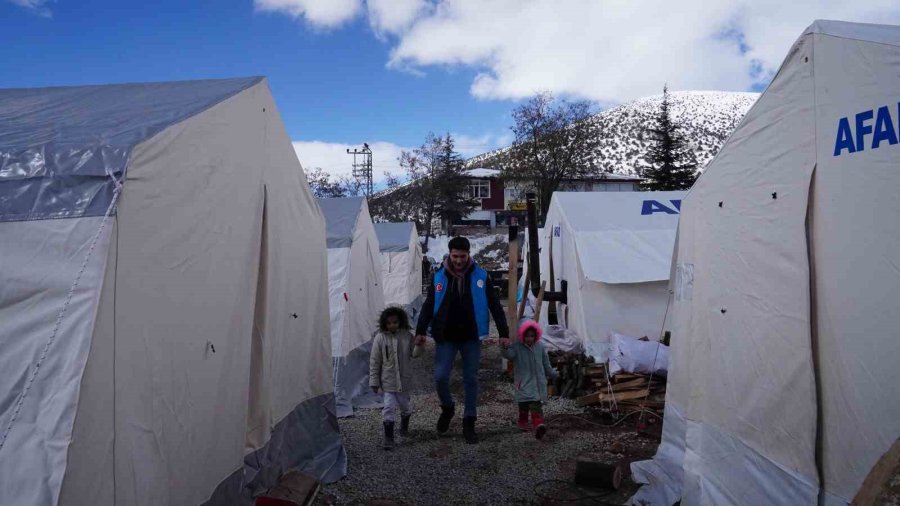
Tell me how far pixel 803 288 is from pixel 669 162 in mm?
35011

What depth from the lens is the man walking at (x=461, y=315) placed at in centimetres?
572

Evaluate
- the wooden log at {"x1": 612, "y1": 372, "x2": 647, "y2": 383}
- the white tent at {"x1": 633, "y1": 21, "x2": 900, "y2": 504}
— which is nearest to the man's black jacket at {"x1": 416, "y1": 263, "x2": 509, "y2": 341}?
the white tent at {"x1": 633, "y1": 21, "x2": 900, "y2": 504}

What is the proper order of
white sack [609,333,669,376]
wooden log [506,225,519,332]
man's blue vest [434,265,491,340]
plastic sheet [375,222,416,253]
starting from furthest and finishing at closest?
plastic sheet [375,222,416,253] → wooden log [506,225,519,332] → white sack [609,333,669,376] → man's blue vest [434,265,491,340]

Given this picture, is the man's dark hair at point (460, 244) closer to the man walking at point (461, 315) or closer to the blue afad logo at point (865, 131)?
the man walking at point (461, 315)

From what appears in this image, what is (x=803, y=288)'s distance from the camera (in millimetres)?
3012

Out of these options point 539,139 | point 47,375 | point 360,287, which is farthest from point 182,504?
point 539,139

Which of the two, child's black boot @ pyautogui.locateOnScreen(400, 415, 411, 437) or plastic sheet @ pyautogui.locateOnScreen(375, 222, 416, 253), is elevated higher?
plastic sheet @ pyautogui.locateOnScreen(375, 222, 416, 253)

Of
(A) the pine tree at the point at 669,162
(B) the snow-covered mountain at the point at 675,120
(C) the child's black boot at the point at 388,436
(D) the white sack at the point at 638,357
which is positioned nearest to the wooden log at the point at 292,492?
(C) the child's black boot at the point at 388,436

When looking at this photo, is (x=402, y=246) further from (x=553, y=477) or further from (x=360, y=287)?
(x=553, y=477)

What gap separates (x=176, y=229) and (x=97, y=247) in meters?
0.60

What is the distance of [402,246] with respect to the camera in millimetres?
17344

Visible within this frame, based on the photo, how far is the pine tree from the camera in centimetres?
3506

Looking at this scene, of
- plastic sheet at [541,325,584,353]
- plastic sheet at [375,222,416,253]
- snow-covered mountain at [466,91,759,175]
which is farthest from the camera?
snow-covered mountain at [466,91,759,175]

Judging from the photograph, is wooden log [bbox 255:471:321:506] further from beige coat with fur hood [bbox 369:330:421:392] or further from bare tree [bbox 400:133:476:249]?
bare tree [bbox 400:133:476:249]
